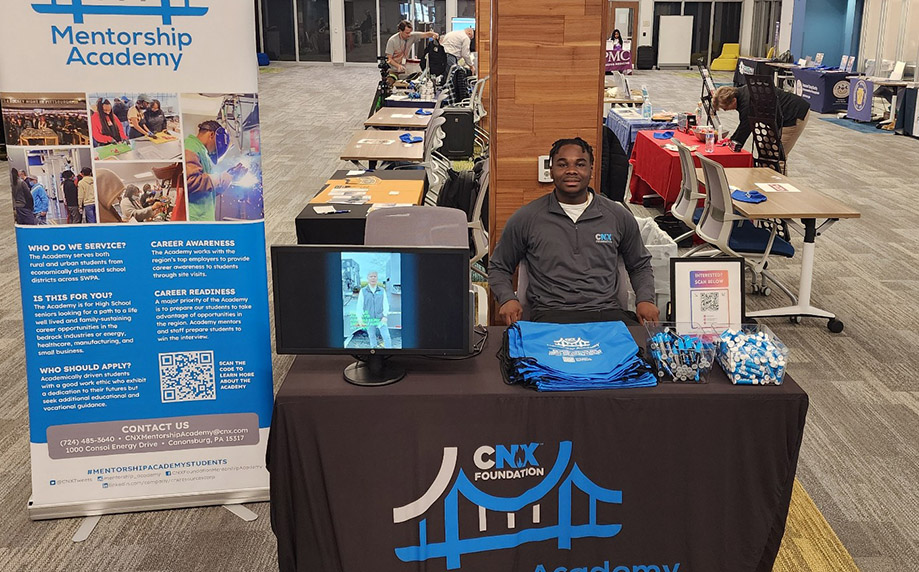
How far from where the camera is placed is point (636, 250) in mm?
3971

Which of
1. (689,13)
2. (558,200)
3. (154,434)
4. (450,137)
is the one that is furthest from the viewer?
(689,13)

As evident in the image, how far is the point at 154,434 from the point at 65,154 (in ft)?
3.70

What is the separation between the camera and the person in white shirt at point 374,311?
2.79 meters

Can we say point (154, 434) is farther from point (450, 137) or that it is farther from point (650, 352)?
point (450, 137)

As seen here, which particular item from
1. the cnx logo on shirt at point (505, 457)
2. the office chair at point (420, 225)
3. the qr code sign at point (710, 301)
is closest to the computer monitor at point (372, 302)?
the cnx logo on shirt at point (505, 457)

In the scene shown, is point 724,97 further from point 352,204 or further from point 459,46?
point 459,46

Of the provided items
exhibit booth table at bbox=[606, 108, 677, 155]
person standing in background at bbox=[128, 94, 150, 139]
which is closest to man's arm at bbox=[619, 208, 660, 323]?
person standing in background at bbox=[128, 94, 150, 139]

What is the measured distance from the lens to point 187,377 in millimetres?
3463

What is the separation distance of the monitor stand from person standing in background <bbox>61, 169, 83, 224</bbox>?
3.96 ft

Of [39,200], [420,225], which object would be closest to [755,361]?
[420,225]

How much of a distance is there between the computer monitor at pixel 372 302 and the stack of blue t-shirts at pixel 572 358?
0.64 ft

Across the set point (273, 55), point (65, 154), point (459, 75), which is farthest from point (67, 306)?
point (273, 55)

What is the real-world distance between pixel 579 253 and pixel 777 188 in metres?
2.78

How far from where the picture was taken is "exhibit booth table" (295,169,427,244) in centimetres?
539
